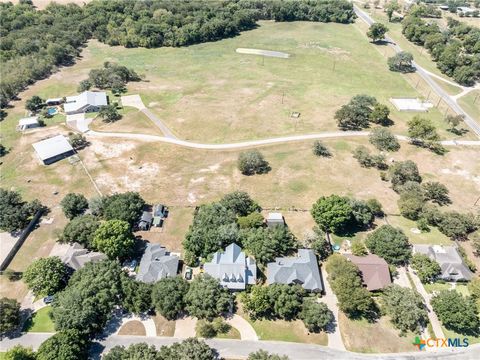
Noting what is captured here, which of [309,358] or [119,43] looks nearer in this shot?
[309,358]

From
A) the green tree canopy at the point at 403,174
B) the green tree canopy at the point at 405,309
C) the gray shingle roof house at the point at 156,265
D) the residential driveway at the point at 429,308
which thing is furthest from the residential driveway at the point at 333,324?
the green tree canopy at the point at 403,174

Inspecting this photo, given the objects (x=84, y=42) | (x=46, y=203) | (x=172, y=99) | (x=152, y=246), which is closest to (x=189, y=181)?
(x=152, y=246)

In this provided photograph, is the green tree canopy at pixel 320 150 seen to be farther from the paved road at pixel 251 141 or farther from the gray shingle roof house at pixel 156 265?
the gray shingle roof house at pixel 156 265

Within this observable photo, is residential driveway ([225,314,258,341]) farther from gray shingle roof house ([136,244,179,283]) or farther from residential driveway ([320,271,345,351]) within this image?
gray shingle roof house ([136,244,179,283])

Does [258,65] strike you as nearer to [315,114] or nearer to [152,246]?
[315,114]

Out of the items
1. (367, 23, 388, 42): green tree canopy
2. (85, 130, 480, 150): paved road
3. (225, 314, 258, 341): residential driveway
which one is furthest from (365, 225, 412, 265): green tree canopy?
(367, 23, 388, 42): green tree canopy

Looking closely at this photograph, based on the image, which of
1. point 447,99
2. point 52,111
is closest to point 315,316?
point 52,111
